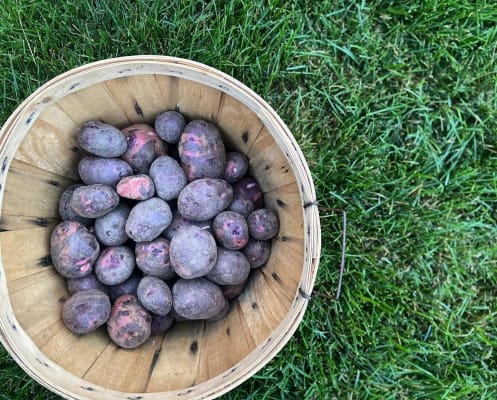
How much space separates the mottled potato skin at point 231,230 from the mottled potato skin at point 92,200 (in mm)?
307

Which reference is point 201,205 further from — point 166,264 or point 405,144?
point 405,144

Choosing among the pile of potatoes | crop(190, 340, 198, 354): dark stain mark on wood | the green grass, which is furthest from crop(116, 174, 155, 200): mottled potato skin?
the green grass

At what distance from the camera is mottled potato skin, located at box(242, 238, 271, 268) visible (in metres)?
1.52

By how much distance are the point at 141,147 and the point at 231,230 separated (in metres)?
0.37

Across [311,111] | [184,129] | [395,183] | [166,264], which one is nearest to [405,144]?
[395,183]

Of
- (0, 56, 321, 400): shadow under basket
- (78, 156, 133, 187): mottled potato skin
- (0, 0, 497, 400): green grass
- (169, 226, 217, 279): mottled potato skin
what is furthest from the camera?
(0, 0, 497, 400): green grass

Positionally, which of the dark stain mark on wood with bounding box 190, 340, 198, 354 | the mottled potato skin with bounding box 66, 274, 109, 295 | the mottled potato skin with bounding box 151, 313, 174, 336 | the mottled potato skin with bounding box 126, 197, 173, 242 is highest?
the mottled potato skin with bounding box 126, 197, 173, 242

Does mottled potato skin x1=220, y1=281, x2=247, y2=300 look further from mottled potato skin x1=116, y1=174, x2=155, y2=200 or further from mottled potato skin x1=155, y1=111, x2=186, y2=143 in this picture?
mottled potato skin x1=155, y1=111, x2=186, y2=143

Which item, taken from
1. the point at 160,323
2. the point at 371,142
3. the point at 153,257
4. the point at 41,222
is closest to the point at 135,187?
the point at 153,257

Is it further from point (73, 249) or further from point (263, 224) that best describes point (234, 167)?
point (73, 249)

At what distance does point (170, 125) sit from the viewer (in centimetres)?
153

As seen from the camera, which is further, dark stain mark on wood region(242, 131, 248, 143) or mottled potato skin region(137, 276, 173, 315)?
dark stain mark on wood region(242, 131, 248, 143)

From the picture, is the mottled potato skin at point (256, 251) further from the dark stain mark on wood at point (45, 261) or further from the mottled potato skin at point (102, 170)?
the dark stain mark on wood at point (45, 261)

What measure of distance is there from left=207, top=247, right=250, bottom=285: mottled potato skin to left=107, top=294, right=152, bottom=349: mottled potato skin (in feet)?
0.72
